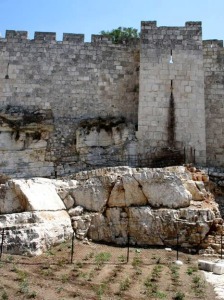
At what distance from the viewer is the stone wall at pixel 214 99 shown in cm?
1806

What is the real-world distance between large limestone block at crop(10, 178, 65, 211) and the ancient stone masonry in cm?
469

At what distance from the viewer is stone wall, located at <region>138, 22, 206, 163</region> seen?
16969mm

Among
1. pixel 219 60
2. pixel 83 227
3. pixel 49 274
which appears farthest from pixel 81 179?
pixel 219 60

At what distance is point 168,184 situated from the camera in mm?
12297

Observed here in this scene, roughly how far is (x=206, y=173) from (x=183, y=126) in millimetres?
3042

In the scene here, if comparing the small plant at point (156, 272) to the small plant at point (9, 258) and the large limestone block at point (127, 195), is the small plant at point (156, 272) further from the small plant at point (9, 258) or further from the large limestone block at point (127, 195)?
the small plant at point (9, 258)

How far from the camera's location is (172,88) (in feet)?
57.3

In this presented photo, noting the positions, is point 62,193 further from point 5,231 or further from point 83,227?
point 5,231

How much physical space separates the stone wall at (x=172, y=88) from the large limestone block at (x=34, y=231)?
22.0 feet

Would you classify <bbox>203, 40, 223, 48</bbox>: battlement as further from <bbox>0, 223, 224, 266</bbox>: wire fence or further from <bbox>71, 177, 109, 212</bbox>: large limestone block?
<bbox>0, 223, 224, 266</bbox>: wire fence

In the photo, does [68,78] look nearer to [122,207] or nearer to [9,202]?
[122,207]

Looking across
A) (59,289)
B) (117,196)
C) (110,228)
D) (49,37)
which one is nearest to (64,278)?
(59,289)

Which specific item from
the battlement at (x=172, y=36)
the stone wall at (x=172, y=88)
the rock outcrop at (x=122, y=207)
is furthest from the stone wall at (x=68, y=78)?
the rock outcrop at (x=122, y=207)

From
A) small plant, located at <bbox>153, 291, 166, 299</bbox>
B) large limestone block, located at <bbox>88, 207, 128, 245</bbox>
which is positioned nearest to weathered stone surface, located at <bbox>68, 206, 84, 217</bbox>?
large limestone block, located at <bbox>88, 207, 128, 245</bbox>
